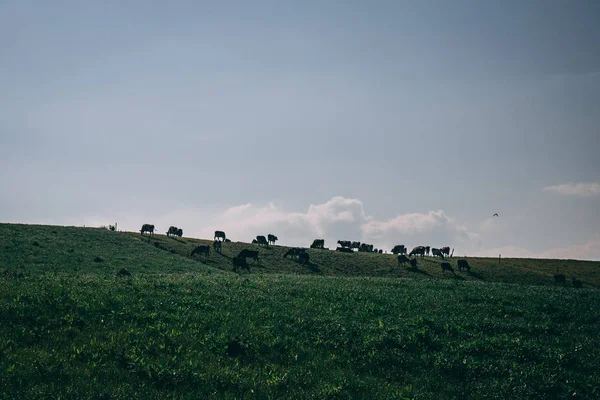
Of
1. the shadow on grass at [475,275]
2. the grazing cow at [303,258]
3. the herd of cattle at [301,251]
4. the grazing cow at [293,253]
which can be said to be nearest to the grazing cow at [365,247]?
the herd of cattle at [301,251]

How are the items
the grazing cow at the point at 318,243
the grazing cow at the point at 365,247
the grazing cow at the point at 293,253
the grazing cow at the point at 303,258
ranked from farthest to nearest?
1. the grazing cow at the point at 365,247
2. the grazing cow at the point at 318,243
3. the grazing cow at the point at 293,253
4. the grazing cow at the point at 303,258

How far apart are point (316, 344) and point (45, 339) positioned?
927cm

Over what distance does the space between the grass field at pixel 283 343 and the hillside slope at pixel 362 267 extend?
30518 millimetres

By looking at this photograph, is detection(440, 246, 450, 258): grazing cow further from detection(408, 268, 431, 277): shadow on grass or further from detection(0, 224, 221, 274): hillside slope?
detection(0, 224, 221, 274): hillside slope

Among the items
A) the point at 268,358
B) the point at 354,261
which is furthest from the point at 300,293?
the point at 354,261

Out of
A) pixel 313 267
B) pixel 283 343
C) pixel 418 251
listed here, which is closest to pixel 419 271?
pixel 313 267

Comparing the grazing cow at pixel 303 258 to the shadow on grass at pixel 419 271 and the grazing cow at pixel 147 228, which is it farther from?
the grazing cow at pixel 147 228

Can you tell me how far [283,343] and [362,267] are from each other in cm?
4814

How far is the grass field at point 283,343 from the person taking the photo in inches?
449

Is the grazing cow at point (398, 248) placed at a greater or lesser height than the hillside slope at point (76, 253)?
→ greater

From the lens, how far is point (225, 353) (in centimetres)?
1360

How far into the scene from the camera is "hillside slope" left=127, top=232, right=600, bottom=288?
5650 cm

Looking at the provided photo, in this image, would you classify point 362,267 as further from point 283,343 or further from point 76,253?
point 283,343

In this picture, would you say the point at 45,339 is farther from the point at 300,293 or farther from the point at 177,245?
the point at 177,245
